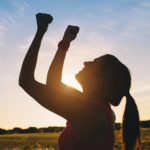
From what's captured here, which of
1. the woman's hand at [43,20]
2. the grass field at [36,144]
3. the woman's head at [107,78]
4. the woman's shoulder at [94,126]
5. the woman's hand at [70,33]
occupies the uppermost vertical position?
the woman's hand at [70,33]

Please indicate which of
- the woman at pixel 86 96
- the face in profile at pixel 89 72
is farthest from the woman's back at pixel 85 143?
the face in profile at pixel 89 72

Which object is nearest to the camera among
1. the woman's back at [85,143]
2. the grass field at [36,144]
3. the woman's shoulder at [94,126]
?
the woman's shoulder at [94,126]

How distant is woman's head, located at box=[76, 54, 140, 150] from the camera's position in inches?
90.1

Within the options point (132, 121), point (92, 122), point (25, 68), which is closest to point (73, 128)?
point (92, 122)

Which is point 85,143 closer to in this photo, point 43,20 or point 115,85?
point 115,85

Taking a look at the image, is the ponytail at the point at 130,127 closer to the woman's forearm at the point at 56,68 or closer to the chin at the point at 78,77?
the chin at the point at 78,77

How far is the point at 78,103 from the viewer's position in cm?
181

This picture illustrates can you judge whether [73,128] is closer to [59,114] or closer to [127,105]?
[59,114]

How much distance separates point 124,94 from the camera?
2383 millimetres

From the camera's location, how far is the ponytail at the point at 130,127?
89.2 inches

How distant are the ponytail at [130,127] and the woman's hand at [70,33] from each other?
686 millimetres

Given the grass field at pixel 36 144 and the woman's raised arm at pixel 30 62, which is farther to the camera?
the grass field at pixel 36 144

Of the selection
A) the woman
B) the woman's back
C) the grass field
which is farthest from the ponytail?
the grass field

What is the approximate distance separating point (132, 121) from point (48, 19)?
1027 mm
